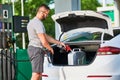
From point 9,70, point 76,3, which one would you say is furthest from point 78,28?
point 76,3

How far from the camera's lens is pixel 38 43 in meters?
7.78

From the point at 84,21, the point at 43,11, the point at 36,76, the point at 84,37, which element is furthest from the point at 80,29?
the point at 36,76

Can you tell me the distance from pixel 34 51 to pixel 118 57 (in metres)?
1.50

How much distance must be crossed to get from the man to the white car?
0.16 meters

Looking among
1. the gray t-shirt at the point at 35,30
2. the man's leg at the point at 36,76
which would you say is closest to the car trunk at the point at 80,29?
the man's leg at the point at 36,76

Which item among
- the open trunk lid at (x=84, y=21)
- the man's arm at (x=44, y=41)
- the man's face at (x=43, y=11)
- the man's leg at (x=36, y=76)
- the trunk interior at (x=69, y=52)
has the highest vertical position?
the man's face at (x=43, y=11)

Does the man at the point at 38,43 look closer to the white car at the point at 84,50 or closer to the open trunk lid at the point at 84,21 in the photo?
the white car at the point at 84,50

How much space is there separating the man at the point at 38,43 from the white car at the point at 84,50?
0.16 meters

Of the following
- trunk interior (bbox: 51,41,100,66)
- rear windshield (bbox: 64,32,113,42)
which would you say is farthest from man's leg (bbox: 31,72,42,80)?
rear windshield (bbox: 64,32,113,42)

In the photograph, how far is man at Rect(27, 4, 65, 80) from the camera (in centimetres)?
768

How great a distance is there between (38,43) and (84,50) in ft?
3.68

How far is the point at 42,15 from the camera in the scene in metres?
7.87

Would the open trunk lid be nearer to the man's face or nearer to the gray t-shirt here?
the man's face

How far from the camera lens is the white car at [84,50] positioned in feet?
23.2
